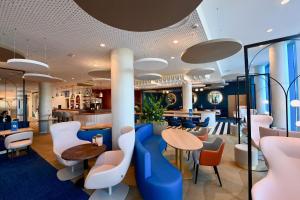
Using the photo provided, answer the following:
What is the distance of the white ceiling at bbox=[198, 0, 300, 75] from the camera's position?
291 centimetres

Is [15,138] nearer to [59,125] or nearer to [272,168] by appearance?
[59,125]

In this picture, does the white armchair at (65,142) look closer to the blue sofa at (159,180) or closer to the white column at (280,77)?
the blue sofa at (159,180)

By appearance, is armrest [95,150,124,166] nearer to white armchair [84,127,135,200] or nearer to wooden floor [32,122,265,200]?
white armchair [84,127,135,200]

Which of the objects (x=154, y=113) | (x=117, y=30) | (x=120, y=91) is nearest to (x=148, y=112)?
(x=154, y=113)

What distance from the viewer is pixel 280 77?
5.08m

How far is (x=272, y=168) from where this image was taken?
1748 mm

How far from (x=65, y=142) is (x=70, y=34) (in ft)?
8.38

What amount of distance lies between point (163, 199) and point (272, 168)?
4.59 feet

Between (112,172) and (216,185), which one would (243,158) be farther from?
(112,172)

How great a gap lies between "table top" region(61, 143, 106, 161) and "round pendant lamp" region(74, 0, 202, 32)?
236 centimetres

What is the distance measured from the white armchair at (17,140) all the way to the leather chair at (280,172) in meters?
5.80

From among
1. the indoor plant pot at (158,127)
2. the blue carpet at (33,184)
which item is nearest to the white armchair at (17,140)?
the blue carpet at (33,184)

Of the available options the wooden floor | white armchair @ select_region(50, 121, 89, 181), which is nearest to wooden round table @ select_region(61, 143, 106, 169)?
white armchair @ select_region(50, 121, 89, 181)

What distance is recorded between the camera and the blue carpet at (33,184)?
257cm
